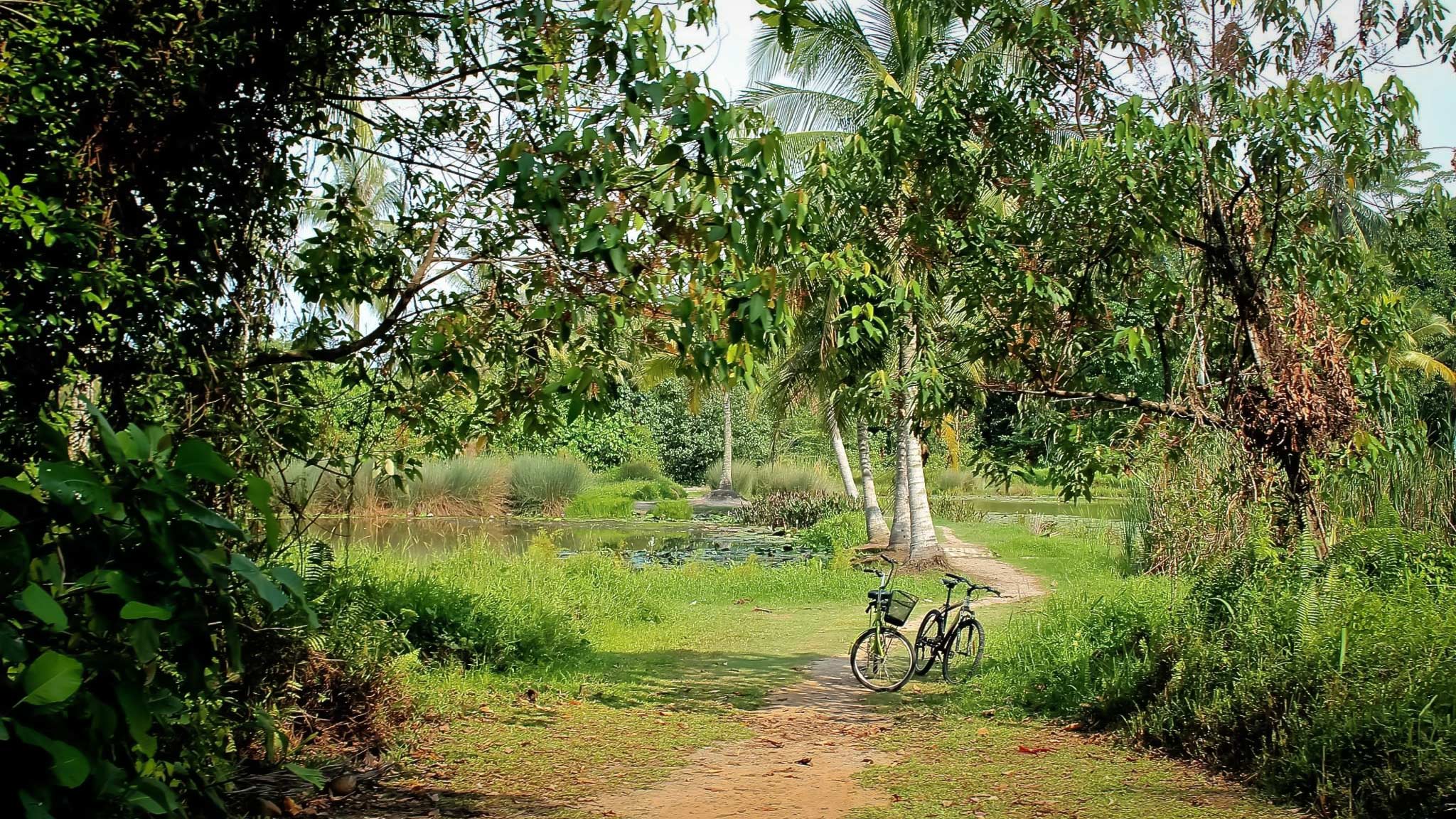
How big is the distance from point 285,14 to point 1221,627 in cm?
666

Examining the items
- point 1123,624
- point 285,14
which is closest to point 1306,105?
point 1123,624

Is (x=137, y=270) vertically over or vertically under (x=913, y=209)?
under

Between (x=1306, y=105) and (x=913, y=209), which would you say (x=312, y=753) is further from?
(x=1306, y=105)

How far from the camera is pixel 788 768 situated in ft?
23.5

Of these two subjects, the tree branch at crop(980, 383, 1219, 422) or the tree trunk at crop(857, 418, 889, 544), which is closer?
the tree branch at crop(980, 383, 1219, 422)

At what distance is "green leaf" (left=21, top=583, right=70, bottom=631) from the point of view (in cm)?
179

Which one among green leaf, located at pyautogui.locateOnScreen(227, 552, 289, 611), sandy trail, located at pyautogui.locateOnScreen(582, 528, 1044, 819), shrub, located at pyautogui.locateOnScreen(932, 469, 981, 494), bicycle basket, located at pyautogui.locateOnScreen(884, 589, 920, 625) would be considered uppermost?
green leaf, located at pyautogui.locateOnScreen(227, 552, 289, 611)

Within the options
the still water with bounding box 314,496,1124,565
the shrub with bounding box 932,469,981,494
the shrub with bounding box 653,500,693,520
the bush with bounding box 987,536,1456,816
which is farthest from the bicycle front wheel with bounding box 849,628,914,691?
the shrub with bounding box 932,469,981,494

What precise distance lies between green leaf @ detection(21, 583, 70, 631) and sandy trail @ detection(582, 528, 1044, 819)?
4.55 meters

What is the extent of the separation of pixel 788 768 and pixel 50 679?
586 centimetres

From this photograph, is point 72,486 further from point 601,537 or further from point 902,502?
point 601,537

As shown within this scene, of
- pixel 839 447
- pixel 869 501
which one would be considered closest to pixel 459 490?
pixel 839 447

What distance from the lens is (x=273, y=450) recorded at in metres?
6.19

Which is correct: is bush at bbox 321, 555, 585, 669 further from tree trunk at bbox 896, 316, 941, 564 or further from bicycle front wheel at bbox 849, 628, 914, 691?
tree trunk at bbox 896, 316, 941, 564
